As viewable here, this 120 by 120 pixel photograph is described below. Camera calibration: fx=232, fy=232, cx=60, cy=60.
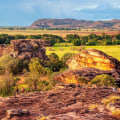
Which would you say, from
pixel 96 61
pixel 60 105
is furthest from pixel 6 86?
pixel 60 105

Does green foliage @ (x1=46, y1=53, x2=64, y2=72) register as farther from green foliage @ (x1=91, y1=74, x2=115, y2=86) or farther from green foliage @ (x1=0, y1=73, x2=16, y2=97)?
green foliage @ (x1=91, y1=74, x2=115, y2=86)

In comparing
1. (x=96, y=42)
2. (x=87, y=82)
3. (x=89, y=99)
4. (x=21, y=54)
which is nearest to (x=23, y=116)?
(x=89, y=99)

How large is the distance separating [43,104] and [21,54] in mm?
36189

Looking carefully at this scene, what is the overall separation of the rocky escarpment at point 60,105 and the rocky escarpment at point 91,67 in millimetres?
8386

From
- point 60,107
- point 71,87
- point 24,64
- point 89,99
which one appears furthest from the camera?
point 24,64

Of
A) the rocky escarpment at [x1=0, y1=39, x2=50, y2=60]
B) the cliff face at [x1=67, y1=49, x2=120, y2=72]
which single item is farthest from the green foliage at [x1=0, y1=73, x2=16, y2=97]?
the rocky escarpment at [x1=0, y1=39, x2=50, y2=60]

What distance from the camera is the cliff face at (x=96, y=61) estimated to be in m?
35.8

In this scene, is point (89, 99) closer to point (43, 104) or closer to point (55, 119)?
point (43, 104)

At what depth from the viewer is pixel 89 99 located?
1761cm

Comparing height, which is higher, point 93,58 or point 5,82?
point 93,58

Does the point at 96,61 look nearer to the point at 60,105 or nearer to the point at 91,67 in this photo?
the point at 91,67

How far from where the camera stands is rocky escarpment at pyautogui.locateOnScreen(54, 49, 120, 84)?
→ 1212 inches

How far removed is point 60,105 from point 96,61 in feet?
72.4

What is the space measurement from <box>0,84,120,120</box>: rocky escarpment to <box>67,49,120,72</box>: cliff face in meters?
14.9
